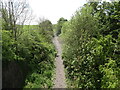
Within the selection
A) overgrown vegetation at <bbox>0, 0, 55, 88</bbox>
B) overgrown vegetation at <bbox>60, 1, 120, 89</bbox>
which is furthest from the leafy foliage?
→ overgrown vegetation at <bbox>60, 1, 120, 89</bbox>

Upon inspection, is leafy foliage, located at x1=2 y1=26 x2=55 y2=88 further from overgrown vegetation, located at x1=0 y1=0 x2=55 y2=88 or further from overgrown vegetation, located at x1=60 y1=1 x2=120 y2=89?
overgrown vegetation, located at x1=60 y1=1 x2=120 y2=89

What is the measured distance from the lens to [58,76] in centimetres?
1528

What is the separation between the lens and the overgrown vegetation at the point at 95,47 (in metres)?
8.92

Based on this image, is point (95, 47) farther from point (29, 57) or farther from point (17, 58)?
point (29, 57)

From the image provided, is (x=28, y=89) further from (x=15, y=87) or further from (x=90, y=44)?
(x=90, y=44)

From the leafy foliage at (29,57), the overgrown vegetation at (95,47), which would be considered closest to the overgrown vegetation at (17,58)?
the leafy foliage at (29,57)

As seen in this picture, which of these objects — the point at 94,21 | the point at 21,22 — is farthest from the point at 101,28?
the point at 21,22

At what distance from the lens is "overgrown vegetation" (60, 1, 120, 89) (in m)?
8.92

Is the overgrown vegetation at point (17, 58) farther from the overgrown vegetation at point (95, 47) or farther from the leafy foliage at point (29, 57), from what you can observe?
the overgrown vegetation at point (95, 47)

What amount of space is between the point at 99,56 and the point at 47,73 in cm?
614

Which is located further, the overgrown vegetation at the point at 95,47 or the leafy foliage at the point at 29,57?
the leafy foliage at the point at 29,57

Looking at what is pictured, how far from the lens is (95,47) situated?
10.5 metres

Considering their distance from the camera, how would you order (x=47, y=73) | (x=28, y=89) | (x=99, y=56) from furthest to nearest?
1. (x=47, y=73)
2. (x=28, y=89)
3. (x=99, y=56)

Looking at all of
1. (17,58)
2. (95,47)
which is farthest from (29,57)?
(95,47)
